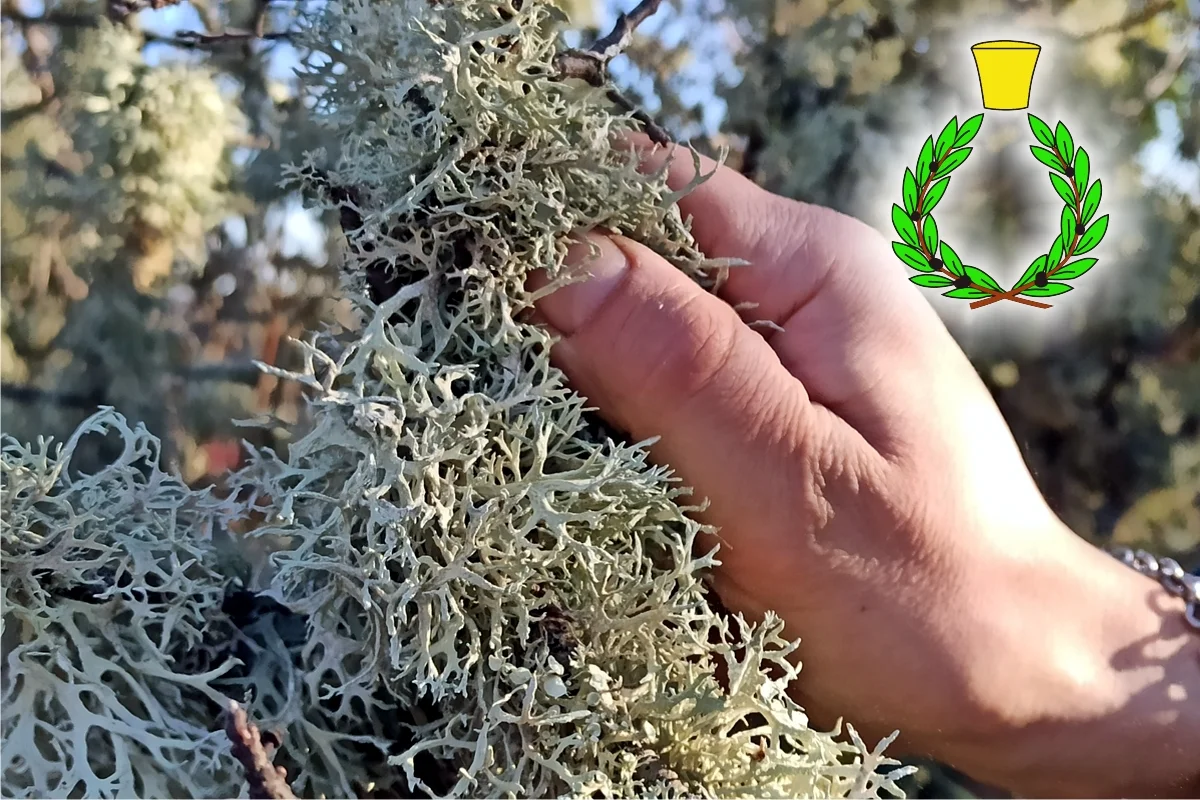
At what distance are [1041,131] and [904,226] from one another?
0.12 metres

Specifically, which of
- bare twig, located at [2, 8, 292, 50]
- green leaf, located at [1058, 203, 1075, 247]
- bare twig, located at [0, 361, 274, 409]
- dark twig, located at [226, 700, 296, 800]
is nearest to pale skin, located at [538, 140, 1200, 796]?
green leaf, located at [1058, 203, 1075, 247]

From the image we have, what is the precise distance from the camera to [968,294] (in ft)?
1.89

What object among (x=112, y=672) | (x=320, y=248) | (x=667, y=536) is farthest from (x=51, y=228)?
(x=667, y=536)

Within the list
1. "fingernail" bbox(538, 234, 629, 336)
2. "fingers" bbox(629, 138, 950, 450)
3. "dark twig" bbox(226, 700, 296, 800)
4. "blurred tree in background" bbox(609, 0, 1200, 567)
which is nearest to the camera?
"dark twig" bbox(226, 700, 296, 800)

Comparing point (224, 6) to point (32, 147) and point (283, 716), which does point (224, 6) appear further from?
point (283, 716)

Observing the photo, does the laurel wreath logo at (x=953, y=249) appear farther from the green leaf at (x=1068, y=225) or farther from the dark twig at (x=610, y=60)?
the dark twig at (x=610, y=60)

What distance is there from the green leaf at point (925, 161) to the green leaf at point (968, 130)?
0.02 m

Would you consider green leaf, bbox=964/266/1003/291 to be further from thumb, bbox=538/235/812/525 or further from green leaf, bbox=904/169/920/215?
thumb, bbox=538/235/812/525

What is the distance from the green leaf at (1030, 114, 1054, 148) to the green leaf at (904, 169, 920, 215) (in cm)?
8

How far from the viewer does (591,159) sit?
1.38 ft

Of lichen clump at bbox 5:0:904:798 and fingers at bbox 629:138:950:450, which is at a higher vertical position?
fingers at bbox 629:138:950:450

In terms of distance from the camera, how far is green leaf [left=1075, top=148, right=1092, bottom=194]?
1.96 ft
